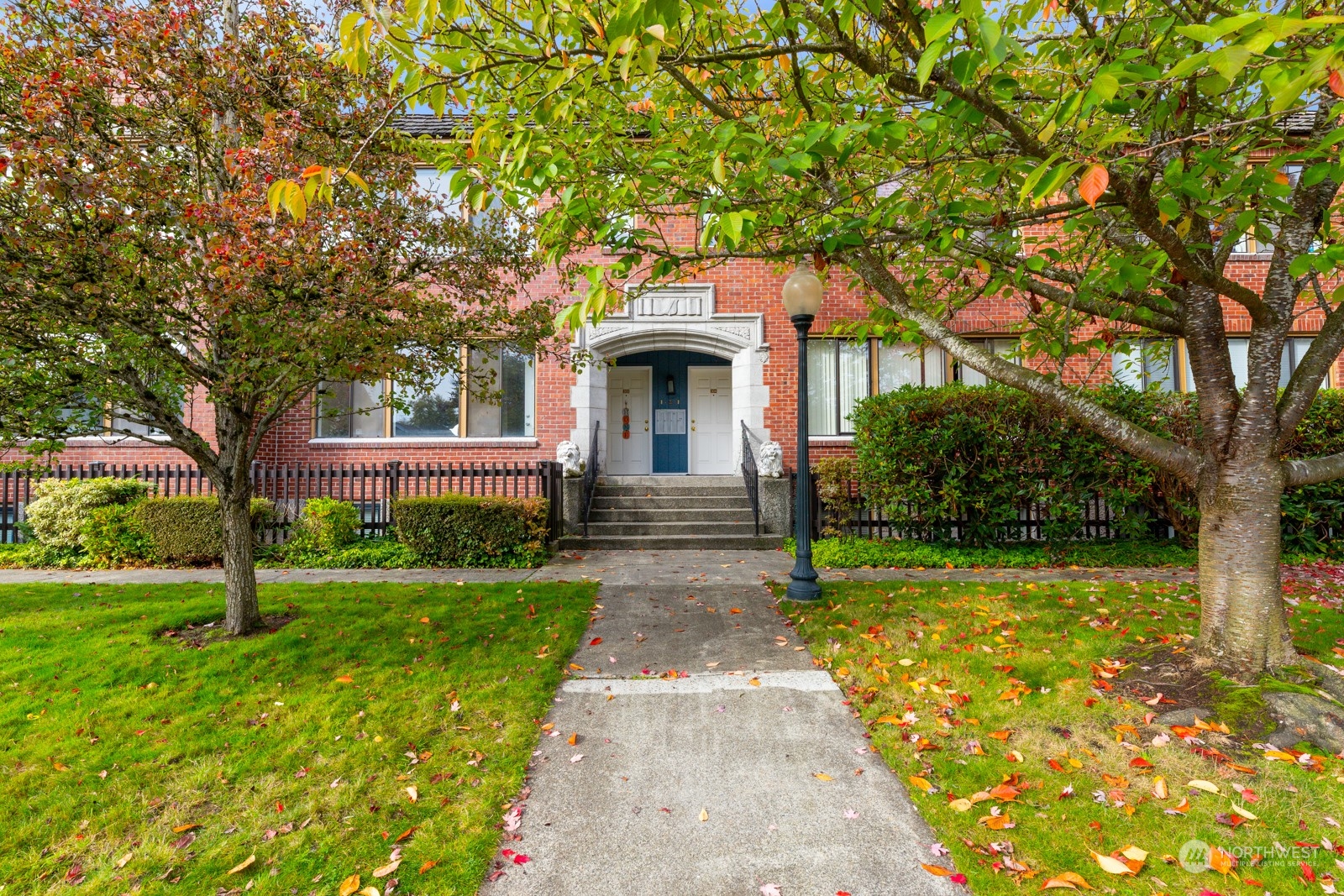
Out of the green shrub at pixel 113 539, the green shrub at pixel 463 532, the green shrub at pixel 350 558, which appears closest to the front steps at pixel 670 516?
the green shrub at pixel 463 532

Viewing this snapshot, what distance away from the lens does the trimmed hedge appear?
747 centimetres

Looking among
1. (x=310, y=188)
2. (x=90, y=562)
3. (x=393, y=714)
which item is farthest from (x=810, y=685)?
(x=90, y=562)

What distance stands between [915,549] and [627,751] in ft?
18.9

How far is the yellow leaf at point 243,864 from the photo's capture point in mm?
2229

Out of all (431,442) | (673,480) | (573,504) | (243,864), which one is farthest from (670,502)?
(243,864)

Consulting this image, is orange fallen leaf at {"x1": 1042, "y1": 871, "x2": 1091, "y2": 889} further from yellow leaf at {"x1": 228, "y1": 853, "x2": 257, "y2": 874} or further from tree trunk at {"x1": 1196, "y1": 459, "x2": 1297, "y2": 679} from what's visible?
yellow leaf at {"x1": 228, "y1": 853, "x2": 257, "y2": 874}

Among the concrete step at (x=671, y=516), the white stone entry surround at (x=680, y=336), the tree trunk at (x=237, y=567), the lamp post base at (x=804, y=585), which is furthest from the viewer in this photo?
the white stone entry surround at (x=680, y=336)

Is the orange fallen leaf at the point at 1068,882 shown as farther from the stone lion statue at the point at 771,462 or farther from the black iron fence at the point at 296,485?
the black iron fence at the point at 296,485

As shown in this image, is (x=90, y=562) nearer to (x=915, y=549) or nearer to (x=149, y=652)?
(x=149, y=652)

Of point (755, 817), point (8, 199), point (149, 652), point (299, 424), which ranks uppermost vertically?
point (8, 199)

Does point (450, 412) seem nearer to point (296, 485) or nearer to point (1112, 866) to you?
point (296, 485)

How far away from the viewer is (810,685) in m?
3.90

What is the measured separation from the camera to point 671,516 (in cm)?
896

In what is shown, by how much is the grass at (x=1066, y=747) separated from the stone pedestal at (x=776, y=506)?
3385 millimetres
